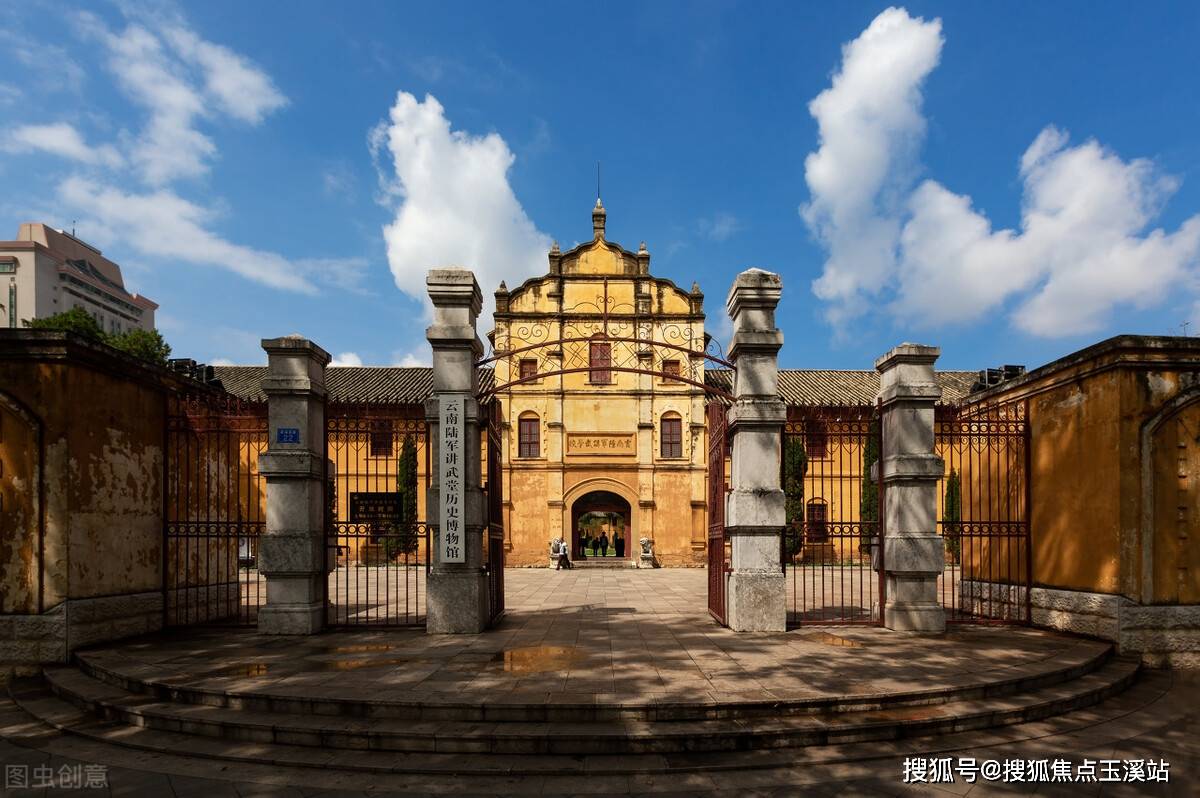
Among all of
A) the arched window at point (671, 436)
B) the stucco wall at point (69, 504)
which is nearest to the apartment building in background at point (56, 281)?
the arched window at point (671, 436)

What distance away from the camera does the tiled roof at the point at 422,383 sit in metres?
29.8

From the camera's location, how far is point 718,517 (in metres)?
10.2

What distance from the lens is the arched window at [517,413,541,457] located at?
27734mm

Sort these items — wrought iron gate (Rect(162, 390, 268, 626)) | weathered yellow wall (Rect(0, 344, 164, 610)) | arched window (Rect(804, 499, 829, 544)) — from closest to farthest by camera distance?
weathered yellow wall (Rect(0, 344, 164, 610)), arched window (Rect(804, 499, 829, 544)), wrought iron gate (Rect(162, 390, 268, 626))

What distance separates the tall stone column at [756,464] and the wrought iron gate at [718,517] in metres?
0.39

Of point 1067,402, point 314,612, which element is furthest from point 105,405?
point 1067,402

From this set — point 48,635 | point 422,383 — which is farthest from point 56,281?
point 48,635

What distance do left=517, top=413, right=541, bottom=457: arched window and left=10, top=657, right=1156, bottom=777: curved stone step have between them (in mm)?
21525

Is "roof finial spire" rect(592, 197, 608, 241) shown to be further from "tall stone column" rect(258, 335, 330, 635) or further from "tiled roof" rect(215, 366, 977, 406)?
"tall stone column" rect(258, 335, 330, 635)

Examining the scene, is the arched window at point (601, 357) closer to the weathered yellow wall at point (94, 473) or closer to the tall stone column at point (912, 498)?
the tall stone column at point (912, 498)

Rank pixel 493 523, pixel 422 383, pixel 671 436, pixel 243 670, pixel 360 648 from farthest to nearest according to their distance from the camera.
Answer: pixel 422 383 < pixel 671 436 < pixel 493 523 < pixel 360 648 < pixel 243 670

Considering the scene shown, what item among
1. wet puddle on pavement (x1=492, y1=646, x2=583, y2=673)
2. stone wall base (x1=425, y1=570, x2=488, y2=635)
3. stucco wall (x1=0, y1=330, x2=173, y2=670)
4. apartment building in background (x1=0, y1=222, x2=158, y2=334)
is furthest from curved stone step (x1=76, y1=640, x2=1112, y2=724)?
apartment building in background (x1=0, y1=222, x2=158, y2=334)

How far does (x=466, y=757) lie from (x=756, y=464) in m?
5.43

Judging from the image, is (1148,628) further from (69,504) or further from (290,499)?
(69,504)
